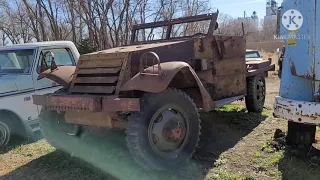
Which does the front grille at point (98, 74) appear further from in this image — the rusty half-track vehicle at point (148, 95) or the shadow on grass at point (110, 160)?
the shadow on grass at point (110, 160)

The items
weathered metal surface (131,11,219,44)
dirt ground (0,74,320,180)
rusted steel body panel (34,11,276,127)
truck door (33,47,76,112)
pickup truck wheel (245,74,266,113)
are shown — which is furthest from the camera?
pickup truck wheel (245,74,266,113)

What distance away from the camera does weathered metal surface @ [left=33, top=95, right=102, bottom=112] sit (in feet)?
12.0

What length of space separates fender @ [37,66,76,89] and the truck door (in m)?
0.89

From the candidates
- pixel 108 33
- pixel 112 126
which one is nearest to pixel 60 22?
pixel 108 33

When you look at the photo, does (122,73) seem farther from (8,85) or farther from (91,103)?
(8,85)

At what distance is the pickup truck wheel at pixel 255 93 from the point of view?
267 inches

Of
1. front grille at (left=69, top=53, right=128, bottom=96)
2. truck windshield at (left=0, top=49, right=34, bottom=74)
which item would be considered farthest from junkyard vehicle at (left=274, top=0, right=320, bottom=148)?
truck windshield at (left=0, top=49, right=34, bottom=74)

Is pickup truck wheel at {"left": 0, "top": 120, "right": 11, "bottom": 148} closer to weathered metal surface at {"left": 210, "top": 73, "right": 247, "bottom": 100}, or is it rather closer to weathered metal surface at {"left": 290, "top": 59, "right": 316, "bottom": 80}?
weathered metal surface at {"left": 210, "top": 73, "right": 247, "bottom": 100}

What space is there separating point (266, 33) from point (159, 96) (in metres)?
46.4

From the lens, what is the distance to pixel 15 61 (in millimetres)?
6082

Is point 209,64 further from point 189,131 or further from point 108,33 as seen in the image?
point 108,33

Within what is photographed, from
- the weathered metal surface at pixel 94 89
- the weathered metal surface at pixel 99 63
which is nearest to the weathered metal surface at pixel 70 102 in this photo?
the weathered metal surface at pixel 94 89

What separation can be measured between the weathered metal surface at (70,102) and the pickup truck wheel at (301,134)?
240cm

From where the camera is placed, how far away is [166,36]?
5.73 metres
